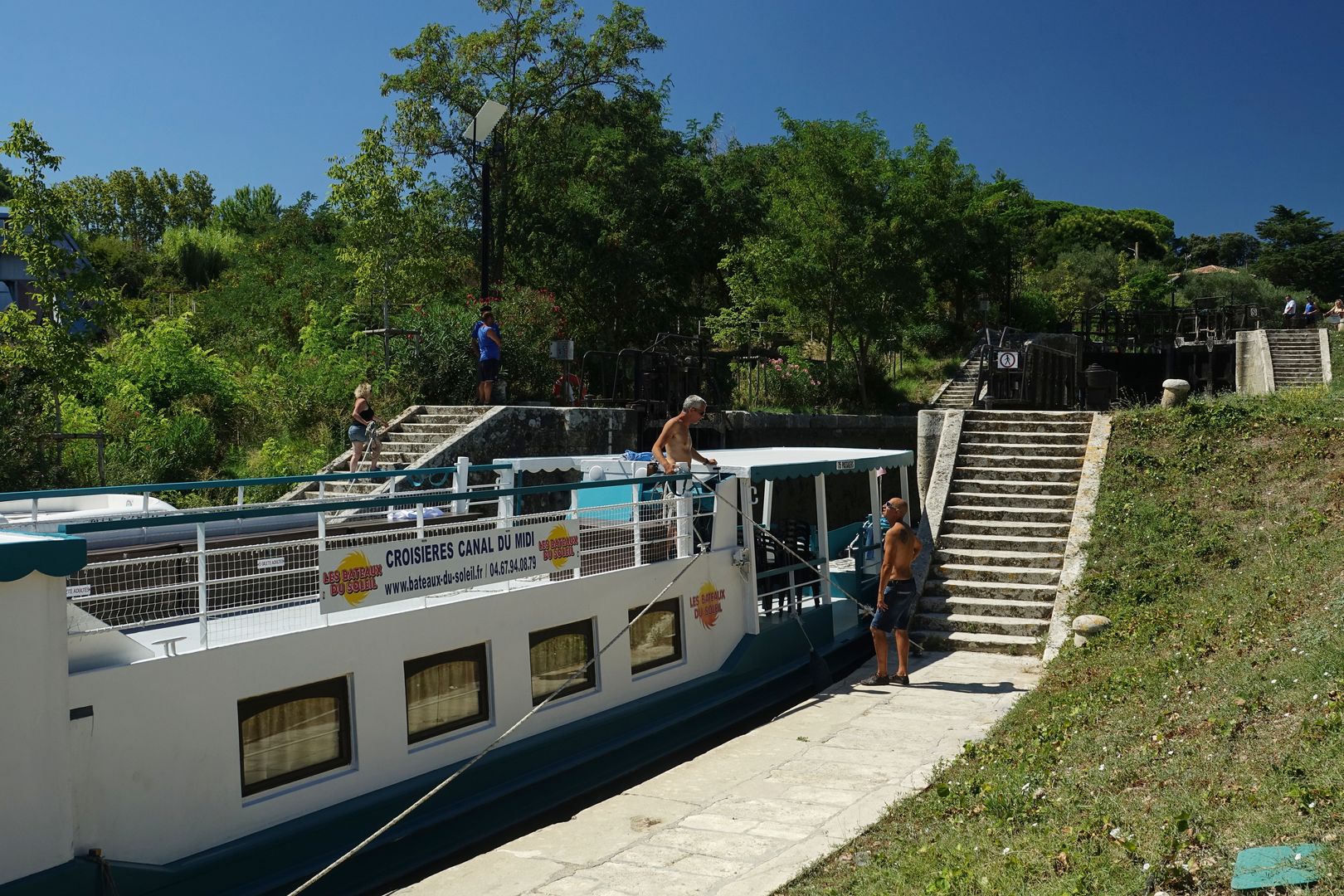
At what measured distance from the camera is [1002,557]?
14070mm

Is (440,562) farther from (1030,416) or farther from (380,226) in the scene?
(380,226)

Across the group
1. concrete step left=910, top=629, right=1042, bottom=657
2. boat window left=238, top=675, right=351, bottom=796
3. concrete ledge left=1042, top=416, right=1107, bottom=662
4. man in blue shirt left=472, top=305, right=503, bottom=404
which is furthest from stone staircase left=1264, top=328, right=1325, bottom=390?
boat window left=238, top=675, right=351, bottom=796

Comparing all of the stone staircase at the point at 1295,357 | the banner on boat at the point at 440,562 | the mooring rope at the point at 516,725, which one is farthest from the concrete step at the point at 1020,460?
the stone staircase at the point at 1295,357

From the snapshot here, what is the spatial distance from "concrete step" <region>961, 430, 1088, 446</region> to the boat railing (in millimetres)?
7063

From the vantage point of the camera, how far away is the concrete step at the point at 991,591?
43.5 ft

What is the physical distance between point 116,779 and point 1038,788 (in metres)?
5.24

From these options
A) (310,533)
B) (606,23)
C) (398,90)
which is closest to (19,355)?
(310,533)

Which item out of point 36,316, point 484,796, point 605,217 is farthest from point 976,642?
point 605,217

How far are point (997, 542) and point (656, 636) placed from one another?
624 cm

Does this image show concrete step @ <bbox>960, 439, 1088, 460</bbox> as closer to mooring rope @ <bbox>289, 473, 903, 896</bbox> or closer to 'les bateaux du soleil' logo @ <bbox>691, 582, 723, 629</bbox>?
mooring rope @ <bbox>289, 473, 903, 896</bbox>

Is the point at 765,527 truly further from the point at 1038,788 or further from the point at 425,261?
the point at 425,261

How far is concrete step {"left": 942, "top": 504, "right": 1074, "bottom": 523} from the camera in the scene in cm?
1464

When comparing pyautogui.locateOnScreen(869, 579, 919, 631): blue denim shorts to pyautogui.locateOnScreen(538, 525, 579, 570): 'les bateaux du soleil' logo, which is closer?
pyautogui.locateOnScreen(538, 525, 579, 570): 'les bateaux du soleil' logo

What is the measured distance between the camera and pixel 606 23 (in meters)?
27.6
